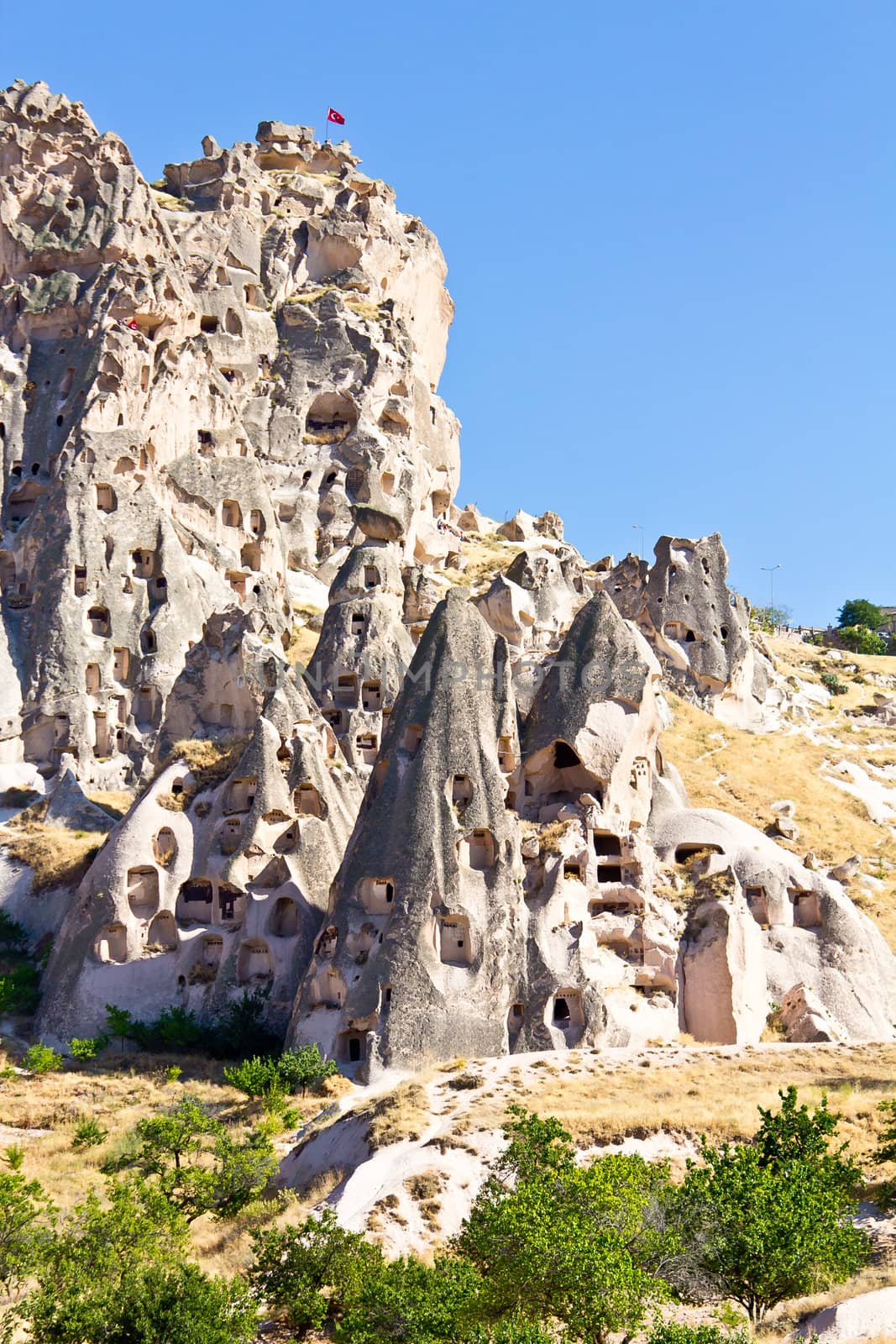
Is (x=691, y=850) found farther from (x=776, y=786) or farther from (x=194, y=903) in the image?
(x=776, y=786)

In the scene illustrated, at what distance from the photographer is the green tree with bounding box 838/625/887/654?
112312mm

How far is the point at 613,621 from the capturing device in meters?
46.3

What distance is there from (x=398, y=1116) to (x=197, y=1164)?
18.4 feet

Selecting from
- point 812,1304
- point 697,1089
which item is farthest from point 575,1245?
point 697,1089

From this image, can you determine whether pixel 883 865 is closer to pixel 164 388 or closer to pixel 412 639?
pixel 412 639

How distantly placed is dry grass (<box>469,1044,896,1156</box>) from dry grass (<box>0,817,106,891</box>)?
19.7 meters

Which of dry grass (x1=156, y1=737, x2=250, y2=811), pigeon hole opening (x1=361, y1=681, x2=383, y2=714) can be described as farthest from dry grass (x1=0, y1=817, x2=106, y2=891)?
pigeon hole opening (x1=361, y1=681, x2=383, y2=714)

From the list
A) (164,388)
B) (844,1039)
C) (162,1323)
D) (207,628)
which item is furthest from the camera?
(164,388)

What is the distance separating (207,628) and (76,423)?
17.6m

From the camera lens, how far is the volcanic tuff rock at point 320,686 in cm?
3894

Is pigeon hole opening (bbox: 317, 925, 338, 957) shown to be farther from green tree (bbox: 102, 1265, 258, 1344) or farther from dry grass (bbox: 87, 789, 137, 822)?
green tree (bbox: 102, 1265, 258, 1344)

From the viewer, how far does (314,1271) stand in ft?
76.9

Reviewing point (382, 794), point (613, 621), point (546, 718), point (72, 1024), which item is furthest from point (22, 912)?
point (613, 621)

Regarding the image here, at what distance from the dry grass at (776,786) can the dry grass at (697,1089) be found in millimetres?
15374
